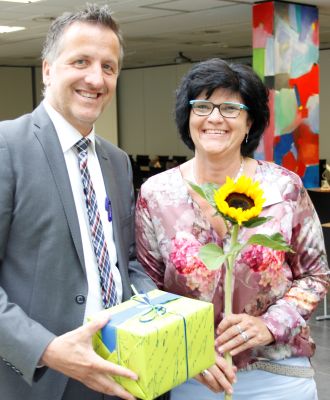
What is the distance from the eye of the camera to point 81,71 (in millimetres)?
1626

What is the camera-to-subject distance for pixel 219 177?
1990 mm

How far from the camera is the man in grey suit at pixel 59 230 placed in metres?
1.43

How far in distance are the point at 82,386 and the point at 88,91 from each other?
77 cm

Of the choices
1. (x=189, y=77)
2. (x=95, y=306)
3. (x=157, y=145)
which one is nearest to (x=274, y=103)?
(x=189, y=77)

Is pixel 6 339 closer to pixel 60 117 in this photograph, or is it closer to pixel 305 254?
pixel 60 117

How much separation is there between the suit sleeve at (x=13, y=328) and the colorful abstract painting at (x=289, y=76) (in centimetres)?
647

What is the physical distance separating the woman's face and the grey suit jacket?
486 mm

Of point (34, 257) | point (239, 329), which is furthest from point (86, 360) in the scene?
point (239, 329)

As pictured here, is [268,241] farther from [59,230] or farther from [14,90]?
[14,90]

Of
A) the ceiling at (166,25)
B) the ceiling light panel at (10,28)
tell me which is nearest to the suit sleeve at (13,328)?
the ceiling at (166,25)

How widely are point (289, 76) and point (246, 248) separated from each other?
659 cm

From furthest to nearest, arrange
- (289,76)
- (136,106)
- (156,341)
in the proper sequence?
(136,106)
(289,76)
(156,341)

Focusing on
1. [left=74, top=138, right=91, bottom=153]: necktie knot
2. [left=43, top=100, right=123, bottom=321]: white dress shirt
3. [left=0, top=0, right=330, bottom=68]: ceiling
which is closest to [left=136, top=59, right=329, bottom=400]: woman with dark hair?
[left=43, top=100, right=123, bottom=321]: white dress shirt

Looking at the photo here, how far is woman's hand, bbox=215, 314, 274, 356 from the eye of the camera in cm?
175
